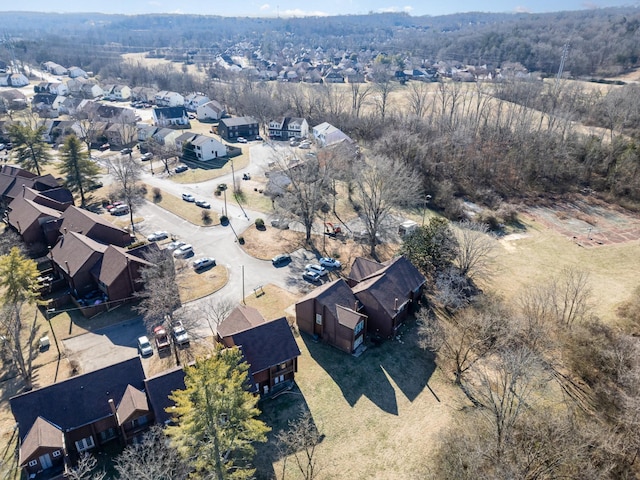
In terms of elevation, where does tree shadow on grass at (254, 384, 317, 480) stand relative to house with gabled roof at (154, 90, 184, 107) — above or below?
below

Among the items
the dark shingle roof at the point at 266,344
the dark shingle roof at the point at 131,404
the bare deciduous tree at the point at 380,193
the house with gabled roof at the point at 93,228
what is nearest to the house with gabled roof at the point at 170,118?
the house with gabled roof at the point at 93,228

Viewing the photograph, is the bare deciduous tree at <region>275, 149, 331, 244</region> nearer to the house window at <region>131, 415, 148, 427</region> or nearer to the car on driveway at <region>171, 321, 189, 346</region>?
the car on driveway at <region>171, 321, 189, 346</region>

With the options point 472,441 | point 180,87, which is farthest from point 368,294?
point 180,87

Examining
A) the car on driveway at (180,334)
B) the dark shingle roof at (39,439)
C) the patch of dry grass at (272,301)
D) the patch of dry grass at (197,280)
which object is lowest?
the patch of dry grass at (272,301)

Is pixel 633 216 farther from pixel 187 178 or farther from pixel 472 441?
pixel 187 178

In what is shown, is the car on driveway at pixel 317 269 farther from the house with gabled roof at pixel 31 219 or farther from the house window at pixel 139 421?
the house with gabled roof at pixel 31 219

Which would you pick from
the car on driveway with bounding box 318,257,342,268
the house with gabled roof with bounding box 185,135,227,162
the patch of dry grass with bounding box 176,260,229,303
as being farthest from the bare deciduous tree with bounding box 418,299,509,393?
the house with gabled roof with bounding box 185,135,227,162
